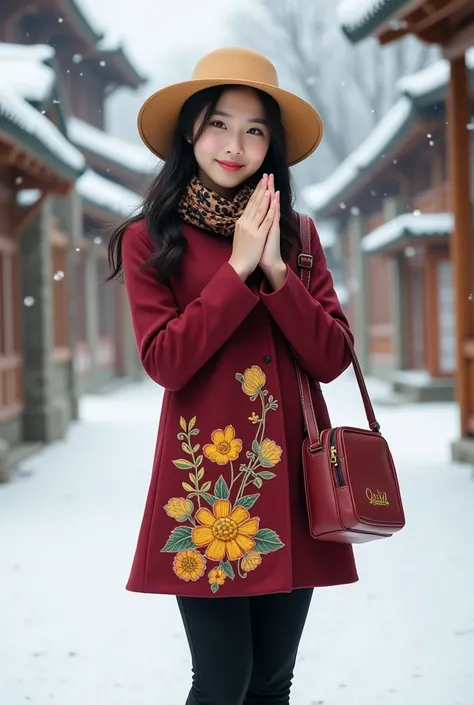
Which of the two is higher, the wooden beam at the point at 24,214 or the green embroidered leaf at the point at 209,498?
the wooden beam at the point at 24,214

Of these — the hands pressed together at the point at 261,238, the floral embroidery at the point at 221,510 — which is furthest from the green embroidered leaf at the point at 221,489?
the hands pressed together at the point at 261,238

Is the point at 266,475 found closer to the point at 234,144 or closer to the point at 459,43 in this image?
the point at 234,144

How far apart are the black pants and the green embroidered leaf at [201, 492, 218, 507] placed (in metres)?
0.17

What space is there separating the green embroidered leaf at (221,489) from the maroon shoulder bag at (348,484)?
0.15 meters

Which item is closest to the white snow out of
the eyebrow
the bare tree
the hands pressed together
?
the eyebrow

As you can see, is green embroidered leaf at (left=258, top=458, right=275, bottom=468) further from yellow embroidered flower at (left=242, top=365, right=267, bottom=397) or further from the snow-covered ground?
the snow-covered ground

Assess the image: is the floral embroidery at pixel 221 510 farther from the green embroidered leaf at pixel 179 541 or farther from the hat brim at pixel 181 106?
the hat brim at pixel 181 106

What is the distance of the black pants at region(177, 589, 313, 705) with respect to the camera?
1709 mm

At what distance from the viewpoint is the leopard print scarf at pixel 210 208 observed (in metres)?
1.78

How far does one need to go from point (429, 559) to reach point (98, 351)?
41.4 feet

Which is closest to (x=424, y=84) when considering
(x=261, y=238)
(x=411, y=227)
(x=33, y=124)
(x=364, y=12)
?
(x=411, y=227)

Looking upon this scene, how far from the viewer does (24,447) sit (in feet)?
27.8

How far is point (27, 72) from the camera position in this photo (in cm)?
786

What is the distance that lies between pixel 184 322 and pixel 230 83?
0.46 metres
